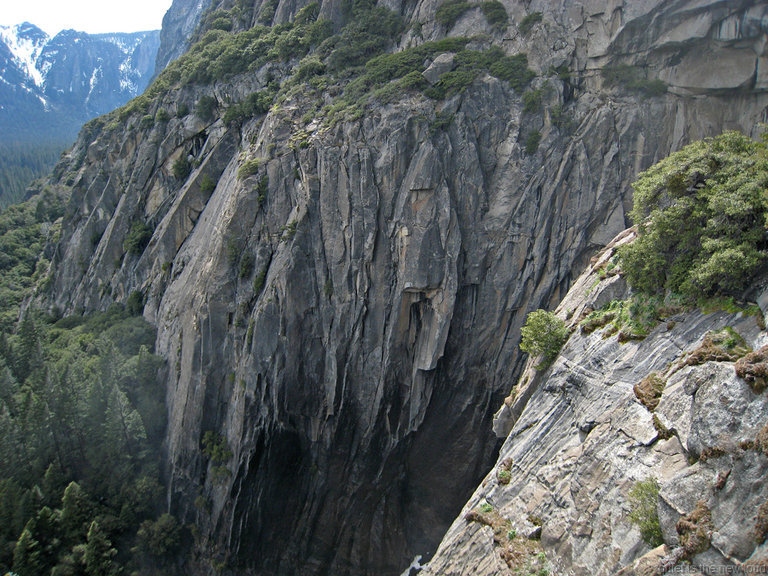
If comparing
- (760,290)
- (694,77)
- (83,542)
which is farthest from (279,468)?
(694,77)

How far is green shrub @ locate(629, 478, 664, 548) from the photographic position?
11.4 meters

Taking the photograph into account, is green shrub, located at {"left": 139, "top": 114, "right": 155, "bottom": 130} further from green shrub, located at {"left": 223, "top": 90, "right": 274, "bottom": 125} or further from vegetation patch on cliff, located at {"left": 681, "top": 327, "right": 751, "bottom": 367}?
vegetation patch on cliff, located at {"left": 681, "top": 327, "right": 751, "bottom": 367}

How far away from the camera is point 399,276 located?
1251 inches

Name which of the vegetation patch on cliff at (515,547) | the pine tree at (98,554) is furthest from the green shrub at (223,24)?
the vegetation patch on cliff at (515,547)

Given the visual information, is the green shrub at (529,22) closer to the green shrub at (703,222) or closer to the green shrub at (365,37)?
the green shrub at (365,37)

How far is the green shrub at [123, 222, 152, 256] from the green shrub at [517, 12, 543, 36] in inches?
1484

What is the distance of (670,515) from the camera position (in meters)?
11.2

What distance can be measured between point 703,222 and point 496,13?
85.9 ft

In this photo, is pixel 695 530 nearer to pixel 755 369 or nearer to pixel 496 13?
pixel 755 369

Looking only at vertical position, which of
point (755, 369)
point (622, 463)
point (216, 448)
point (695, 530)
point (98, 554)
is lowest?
point (98, 554)

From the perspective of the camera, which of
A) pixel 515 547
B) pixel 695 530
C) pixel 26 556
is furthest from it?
pixel 26 556

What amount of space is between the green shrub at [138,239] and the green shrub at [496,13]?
36.1m

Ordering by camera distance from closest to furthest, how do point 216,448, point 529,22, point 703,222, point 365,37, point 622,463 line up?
1. point 622,463
2. point 703,222
3. point 529,22
4. point 216,448
5. point 365,37

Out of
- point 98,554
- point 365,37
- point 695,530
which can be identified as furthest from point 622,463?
point 365,37
